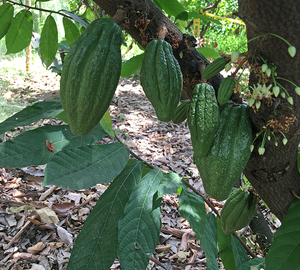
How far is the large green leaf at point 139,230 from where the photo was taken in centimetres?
76

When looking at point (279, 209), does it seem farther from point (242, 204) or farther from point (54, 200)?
point (54, 200)

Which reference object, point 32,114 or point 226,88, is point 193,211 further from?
point 32,114

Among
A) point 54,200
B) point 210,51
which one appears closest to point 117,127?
point 54,200

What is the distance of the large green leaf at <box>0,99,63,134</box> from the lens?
0.93 meters

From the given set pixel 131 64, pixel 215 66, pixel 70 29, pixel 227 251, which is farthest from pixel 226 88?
pixel 70 29

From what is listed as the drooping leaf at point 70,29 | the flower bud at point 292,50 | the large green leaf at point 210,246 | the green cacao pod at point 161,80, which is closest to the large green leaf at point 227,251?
the large green leaf at point 210,246

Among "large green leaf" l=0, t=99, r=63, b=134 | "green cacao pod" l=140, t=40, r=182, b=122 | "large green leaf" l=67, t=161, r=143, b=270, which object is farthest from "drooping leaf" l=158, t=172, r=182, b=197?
"large green leaf" l=0, t=99, r=63, b=134

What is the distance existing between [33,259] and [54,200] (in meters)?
0.61

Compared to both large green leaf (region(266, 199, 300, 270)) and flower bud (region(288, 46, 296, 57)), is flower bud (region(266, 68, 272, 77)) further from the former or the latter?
large green leaf (region(266, 199, 300, 270))

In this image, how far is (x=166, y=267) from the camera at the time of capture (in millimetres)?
1986

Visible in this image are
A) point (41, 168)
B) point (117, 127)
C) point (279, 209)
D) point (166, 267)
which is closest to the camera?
point (279, 209)

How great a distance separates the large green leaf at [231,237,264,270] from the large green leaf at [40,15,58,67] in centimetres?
129

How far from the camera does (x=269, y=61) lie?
77 cm

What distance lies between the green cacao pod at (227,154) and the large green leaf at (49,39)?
3.29ft
